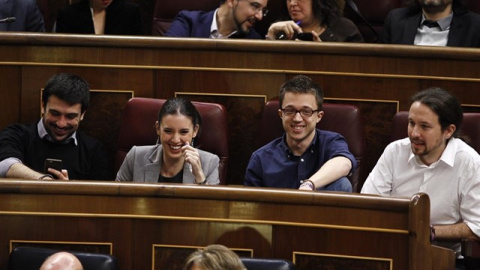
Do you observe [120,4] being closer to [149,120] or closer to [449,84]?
[149,120]

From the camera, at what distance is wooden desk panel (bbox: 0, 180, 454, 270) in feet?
3.44

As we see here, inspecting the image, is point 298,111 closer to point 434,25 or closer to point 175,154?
point 175,154

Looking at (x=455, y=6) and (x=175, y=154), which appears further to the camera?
(x=455, y=6)

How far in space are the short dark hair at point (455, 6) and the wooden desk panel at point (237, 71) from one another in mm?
168

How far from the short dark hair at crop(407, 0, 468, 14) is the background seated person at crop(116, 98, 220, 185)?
1.47 feet

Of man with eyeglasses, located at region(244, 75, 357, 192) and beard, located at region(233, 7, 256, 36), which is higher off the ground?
beard, located at region(233, 7, 256, 36)

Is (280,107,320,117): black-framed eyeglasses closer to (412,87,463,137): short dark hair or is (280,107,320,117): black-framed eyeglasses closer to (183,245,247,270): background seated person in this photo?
(412,87,463,137): short dark hair

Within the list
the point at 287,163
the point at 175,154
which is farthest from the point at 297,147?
the point at 175,154

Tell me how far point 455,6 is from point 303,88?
387 mm

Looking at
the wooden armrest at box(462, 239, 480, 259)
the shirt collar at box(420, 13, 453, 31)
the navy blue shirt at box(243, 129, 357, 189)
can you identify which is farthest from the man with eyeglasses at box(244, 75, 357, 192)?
the shirt collar at box(420, 13, 453, 31)

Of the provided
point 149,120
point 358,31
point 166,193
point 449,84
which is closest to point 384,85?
point 449,84

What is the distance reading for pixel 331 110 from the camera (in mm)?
1354

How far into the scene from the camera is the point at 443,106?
1.22 meters

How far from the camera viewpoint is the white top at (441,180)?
1.19 m
